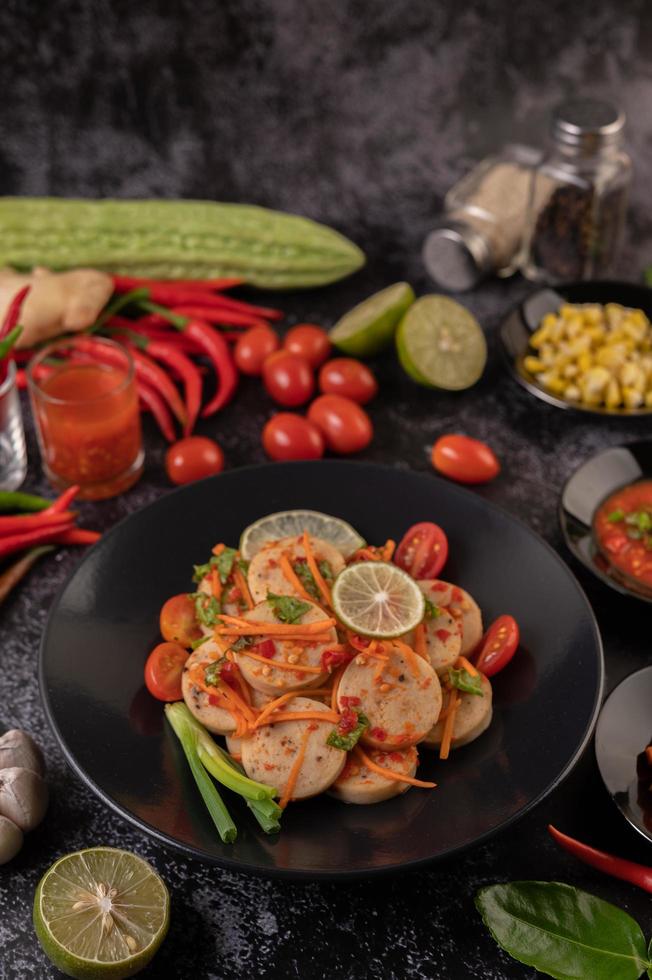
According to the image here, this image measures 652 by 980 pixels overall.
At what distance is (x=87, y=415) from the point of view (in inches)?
137

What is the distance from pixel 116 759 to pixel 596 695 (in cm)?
110

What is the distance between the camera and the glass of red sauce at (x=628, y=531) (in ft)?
10.4

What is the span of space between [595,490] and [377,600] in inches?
40.1

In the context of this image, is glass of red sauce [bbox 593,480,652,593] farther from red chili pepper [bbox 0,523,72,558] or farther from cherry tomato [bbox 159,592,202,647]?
red chili pepper [bbox 0,523,72,558]

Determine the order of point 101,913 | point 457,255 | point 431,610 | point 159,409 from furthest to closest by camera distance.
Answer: point 457,255, point 159,409, point 431,610, point 101,913

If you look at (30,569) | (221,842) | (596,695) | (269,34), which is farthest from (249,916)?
(269,34)

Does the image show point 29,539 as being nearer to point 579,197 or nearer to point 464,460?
point 464,460

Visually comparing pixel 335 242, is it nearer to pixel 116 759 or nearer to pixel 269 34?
pixel 269 34

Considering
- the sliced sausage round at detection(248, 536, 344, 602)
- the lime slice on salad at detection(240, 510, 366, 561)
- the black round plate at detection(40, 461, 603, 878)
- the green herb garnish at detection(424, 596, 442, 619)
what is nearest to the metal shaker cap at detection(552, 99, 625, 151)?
the black round plate at detection(40, 461, 603, 878)

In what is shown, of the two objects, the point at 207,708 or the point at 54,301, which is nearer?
the point at 207,708

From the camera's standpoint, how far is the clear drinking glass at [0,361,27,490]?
3.52m

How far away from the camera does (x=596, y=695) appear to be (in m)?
2.61

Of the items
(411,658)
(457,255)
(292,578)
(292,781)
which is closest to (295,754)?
(292,781)

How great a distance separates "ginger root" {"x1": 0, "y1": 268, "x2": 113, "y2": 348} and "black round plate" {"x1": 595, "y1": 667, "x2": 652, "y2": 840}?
2269 millimetres
